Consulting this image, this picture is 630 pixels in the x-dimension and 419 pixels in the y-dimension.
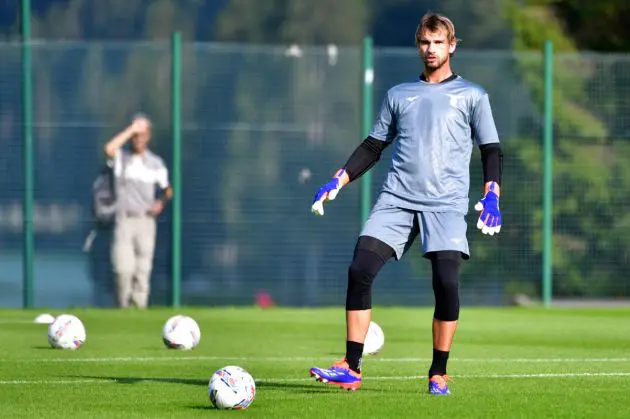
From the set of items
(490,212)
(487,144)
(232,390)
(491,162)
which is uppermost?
(487,144)

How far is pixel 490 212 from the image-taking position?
29.3 feet

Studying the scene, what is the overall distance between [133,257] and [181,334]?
6.49 metres

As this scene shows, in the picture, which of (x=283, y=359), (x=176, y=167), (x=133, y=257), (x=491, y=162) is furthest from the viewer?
(x=176, y=167)

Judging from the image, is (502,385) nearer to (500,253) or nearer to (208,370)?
(208,370)

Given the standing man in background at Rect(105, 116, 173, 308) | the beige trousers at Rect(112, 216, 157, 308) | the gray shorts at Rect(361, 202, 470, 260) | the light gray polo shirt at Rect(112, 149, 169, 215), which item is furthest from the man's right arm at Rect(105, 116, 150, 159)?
the gray shorts at Rect(361, 202, 470, 260)

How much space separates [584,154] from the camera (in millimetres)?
19906

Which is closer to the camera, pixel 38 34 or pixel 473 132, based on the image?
pixel 473 132

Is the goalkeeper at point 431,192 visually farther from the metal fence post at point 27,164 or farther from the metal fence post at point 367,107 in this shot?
the metal fence post at point 27,164

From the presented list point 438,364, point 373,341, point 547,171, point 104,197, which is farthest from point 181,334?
point 547,171

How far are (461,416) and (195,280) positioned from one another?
11.6 metres

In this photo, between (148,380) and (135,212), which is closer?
(148,380)

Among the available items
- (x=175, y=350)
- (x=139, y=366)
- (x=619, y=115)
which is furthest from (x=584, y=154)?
(x=139, y=366)

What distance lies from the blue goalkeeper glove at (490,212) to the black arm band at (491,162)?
47 mm

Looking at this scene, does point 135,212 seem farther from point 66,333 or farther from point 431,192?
point 431,192
